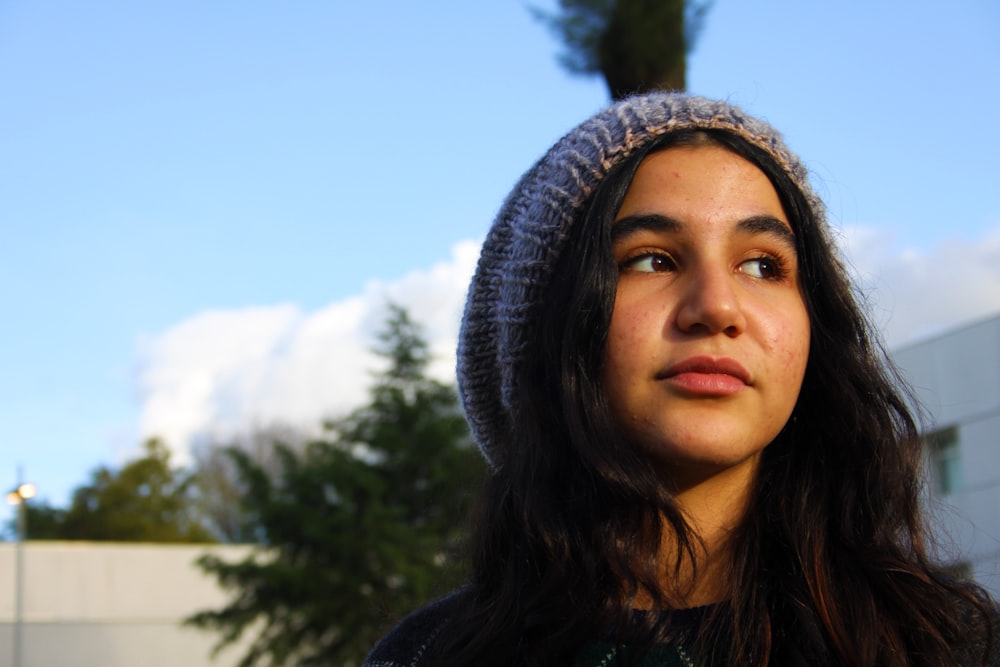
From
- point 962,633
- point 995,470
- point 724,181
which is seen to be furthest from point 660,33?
point 995,470

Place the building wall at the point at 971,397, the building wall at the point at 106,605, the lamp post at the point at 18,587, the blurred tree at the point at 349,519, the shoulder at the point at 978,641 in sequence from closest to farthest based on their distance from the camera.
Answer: the shoulder at the point at 978,641, the blurred tree at the point at 349,519, the building wall at the point at 971,397, the lamp post at the point at 18,587, the building wall at the point at 106,605

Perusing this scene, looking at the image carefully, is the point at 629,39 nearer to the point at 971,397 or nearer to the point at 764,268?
the point at 764,268

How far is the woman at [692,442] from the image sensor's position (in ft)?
6.33

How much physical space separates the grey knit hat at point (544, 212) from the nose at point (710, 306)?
0.32m

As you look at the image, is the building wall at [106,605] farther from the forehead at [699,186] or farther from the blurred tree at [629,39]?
the forehead at [699,186]

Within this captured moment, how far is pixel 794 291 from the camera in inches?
83.1

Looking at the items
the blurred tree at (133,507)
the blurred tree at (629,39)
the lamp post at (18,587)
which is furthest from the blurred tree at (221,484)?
the blurred tree at (629,39)

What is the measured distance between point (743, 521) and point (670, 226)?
0.53 metres

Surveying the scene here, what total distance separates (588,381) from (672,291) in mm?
212

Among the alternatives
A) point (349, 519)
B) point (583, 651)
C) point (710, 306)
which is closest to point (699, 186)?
point (710, 306)

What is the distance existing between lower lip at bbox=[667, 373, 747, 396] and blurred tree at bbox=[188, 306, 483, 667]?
14503 millimetres

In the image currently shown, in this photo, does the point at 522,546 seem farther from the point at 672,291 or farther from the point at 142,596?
the point at 142,596

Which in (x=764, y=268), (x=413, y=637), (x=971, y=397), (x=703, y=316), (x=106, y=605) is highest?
(x=106, y=605)

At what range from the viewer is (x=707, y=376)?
1.92 m
